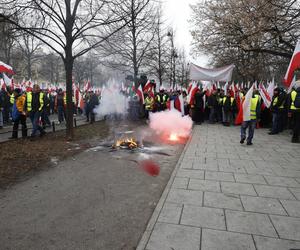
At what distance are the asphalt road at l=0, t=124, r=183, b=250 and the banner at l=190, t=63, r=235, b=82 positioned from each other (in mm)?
9192

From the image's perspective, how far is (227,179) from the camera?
5441 millimetres

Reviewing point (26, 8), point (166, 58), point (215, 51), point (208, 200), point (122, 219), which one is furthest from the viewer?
point (166, 58)

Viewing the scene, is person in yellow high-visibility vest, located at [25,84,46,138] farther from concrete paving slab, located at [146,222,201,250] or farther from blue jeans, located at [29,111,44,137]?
concrete paving slab, located at [146,222,201,250]

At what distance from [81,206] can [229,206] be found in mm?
2437

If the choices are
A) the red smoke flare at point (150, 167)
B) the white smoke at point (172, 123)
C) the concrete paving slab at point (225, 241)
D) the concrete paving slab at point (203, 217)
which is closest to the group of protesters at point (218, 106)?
the white smoke at point (172, 123)

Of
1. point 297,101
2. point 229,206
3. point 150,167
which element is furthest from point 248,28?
point 229,206

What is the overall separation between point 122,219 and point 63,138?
7.18 metres

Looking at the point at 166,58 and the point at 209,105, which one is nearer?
the point at 209,105

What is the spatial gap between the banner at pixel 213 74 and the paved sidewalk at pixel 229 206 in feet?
26.4

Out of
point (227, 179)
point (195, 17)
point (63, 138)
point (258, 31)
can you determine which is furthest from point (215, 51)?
point (227, 179)

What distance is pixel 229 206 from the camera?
162 inches

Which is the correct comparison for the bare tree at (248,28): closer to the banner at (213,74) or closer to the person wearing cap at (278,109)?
the banner at (213,74)

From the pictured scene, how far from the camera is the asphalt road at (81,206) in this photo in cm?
322

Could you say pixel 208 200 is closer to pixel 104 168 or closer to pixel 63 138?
pixel 104 168
